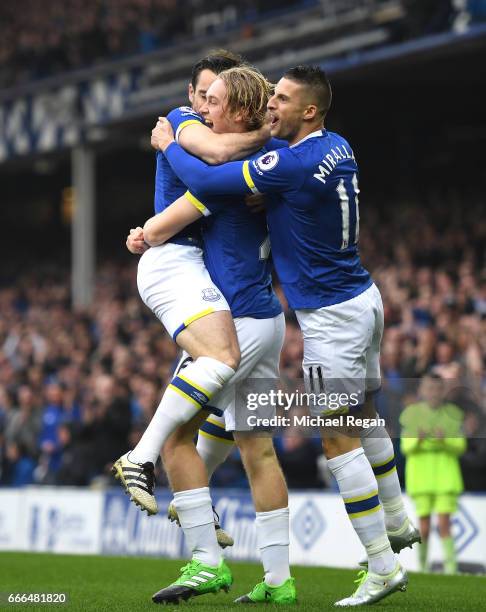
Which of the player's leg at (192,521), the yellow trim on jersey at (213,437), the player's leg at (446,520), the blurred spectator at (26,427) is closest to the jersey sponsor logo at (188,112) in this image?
the player's leg at (192,521)

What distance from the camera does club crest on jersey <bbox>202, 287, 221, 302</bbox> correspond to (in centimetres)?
610

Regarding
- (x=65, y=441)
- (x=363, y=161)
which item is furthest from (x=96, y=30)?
(x=65, y=441)

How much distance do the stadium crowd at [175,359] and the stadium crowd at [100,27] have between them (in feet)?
12.8

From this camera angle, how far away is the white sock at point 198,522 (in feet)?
19.7

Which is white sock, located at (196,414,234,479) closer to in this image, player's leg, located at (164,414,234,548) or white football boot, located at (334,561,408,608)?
player's leg, located at (164,414,234,548)

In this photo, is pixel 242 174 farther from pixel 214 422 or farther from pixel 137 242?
pixel 214 422

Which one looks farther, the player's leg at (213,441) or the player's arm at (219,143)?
the player's leg at (213,441)

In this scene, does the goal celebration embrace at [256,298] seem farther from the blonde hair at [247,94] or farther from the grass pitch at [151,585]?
the grass pitch at [151,585]

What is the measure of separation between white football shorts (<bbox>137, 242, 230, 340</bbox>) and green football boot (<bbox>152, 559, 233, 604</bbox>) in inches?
44.6

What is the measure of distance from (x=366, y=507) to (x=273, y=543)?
51 cm

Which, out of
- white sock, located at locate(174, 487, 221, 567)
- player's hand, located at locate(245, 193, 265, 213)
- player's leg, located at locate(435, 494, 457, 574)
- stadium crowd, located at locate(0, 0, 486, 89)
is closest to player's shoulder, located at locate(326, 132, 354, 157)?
player's hand, located at locate(245, 193, 265, 213)

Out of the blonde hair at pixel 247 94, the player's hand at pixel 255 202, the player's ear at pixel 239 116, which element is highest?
the blonde hair at pixel 247 94

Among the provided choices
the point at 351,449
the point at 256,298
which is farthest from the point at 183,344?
the point at 351,449

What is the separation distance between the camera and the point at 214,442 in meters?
6.65
